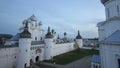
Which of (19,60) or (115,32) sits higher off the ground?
(115,32)

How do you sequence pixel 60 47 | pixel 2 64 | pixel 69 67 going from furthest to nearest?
pixel 60 47
pixel 69 67
pixel 2 64

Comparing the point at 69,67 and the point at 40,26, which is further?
the point at 40,26

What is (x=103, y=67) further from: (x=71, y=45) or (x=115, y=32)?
(x=71, y=45)

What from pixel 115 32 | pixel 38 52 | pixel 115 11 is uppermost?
pixel 115 11

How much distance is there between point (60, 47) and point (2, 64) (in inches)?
724

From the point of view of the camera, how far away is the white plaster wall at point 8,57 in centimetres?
1802

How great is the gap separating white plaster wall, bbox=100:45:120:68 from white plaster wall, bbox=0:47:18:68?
47.7ft

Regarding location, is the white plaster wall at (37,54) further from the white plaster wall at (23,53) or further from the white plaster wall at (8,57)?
the white plaster wall at (8,57)

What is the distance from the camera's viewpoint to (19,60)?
2055 cm

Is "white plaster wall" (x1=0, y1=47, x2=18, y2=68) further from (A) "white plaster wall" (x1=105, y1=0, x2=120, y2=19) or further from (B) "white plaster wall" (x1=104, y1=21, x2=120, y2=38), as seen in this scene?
(A) "white plaster wall" (x1=105, y1=0, x2=120, y2=19)

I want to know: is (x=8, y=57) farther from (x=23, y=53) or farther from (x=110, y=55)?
(x=110, y=55)

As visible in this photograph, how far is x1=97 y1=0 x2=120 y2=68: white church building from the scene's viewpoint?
1028 centimetres

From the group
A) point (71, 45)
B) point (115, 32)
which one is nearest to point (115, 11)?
point (115, 32)

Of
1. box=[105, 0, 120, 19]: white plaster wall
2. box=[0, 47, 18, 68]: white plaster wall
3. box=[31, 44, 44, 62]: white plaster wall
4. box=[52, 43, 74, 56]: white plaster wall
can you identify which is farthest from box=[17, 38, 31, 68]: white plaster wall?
box=[105, 0, 120, 19]: white plaster wall
